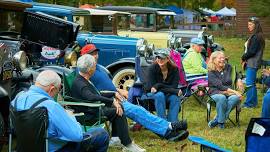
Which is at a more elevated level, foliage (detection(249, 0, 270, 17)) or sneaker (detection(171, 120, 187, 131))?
foliage (detection(249, 0, 270, 17))

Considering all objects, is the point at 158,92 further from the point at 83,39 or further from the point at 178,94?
the point at 83,39

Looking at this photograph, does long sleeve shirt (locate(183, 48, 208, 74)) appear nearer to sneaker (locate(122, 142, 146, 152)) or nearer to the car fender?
the car fender

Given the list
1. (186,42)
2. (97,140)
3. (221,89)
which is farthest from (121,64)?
(97,140)

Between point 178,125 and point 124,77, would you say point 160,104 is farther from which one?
point 124,77

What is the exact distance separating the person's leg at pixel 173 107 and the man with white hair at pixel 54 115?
118 inches

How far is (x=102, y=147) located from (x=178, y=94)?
8.85ft

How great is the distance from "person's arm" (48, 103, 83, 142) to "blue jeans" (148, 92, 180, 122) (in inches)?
124

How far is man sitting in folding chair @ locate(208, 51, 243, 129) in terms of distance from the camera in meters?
7.89

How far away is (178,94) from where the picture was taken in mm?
7676

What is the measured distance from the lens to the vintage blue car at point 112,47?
11.1m

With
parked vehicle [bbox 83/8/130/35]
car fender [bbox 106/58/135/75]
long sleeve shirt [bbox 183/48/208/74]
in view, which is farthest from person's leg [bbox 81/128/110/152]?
parked vehicle [bbox 83/8/130/35]

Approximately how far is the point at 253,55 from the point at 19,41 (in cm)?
416

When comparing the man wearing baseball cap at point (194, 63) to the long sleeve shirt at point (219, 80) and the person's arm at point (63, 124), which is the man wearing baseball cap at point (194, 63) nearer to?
the long sleeve shirt at point (219, 80)

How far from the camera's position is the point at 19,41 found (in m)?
7.89
